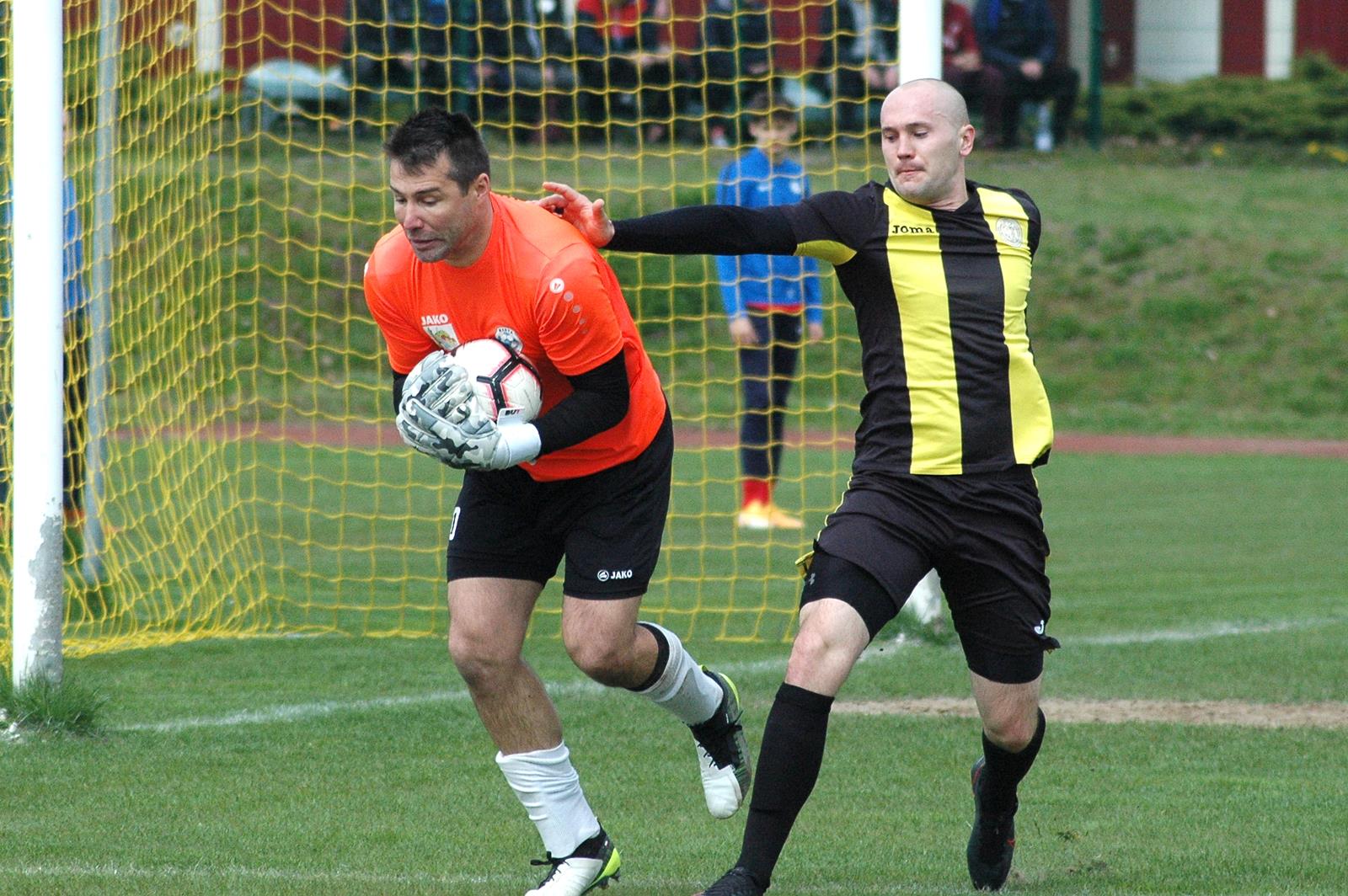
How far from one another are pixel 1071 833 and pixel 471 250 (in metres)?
2.34

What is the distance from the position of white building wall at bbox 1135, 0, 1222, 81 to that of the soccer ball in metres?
23.2

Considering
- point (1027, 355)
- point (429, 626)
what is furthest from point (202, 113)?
point (1027, 355)

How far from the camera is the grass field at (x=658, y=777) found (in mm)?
4926

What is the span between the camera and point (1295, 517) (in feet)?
40.8

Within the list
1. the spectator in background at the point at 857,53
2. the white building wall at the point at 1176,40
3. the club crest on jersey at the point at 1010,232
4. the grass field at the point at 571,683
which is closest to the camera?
the club crest on jersey at the point at 1010,232

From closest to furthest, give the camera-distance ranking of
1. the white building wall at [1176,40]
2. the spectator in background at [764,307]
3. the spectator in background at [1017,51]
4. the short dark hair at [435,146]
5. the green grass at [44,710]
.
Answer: the short dark hair at [435,146] → the green grass at [44,710] → the spectator in background at [764,307] → the spectator in background at [1017,51] → the white building wall at [1176,40]

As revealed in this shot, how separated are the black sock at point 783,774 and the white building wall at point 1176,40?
76.9ft

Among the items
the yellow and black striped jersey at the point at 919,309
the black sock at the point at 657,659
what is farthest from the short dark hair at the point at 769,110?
the yellow and black striped jersey at the point at 919,309

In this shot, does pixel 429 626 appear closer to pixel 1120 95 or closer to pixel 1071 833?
pixel 1071 833

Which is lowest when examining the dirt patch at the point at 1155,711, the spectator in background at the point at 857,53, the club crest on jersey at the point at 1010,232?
the dirt patch at the point at 1155,711

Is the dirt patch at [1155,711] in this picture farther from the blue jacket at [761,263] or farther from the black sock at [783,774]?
the blue jacket at [761,263]

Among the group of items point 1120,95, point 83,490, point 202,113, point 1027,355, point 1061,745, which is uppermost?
point 1120,95

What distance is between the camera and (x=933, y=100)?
474 cm

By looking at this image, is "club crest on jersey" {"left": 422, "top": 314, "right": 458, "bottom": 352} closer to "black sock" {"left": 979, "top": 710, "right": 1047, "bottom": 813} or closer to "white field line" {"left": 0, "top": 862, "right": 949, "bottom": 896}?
"white field line" {"left": 0, "top": 862, "right": 949, "bottom": 896}
